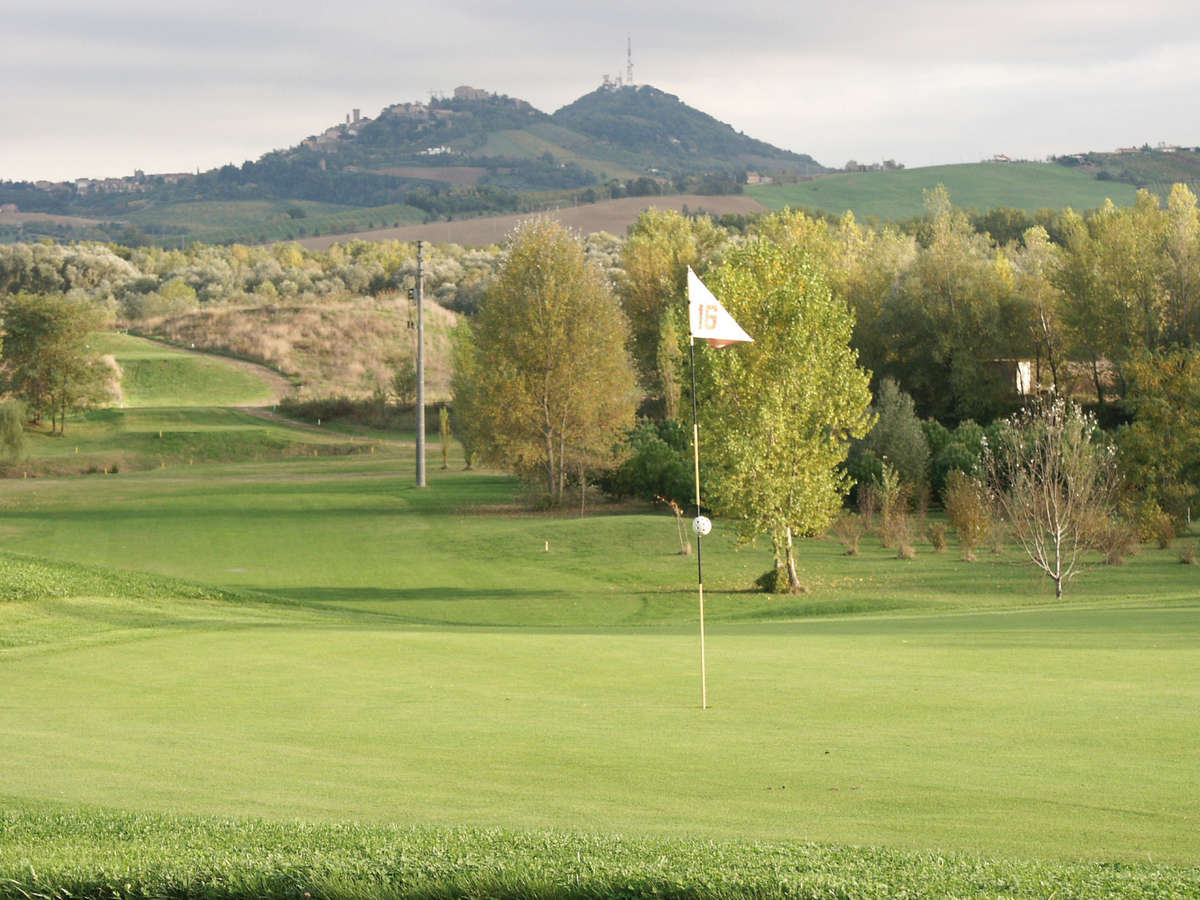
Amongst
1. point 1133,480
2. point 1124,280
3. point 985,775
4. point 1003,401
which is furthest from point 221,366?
point 985,775

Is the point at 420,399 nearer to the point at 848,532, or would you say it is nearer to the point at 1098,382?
the point at 848,532

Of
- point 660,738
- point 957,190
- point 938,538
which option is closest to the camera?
point 660,738

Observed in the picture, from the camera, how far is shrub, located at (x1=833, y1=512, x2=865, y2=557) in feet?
128

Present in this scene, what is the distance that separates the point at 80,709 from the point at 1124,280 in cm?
5920

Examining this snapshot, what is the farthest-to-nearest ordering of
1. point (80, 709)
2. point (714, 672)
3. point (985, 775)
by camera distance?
point (714, 672) < point (80, 709) < point (985, 775)

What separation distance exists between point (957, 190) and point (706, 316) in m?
173

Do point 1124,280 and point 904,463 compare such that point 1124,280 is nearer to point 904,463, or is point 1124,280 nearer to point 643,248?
point 904,463

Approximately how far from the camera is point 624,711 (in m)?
11.6

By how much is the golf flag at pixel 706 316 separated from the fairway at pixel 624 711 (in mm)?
4157

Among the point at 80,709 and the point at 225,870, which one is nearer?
the point at 225,870

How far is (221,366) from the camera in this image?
330 ft

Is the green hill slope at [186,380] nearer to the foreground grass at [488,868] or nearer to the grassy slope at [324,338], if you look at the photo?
the grassy slope at [324,338]

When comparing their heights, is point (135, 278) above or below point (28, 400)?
above

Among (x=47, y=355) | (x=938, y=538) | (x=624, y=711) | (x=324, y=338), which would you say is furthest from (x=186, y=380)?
(x=624, y=711)
